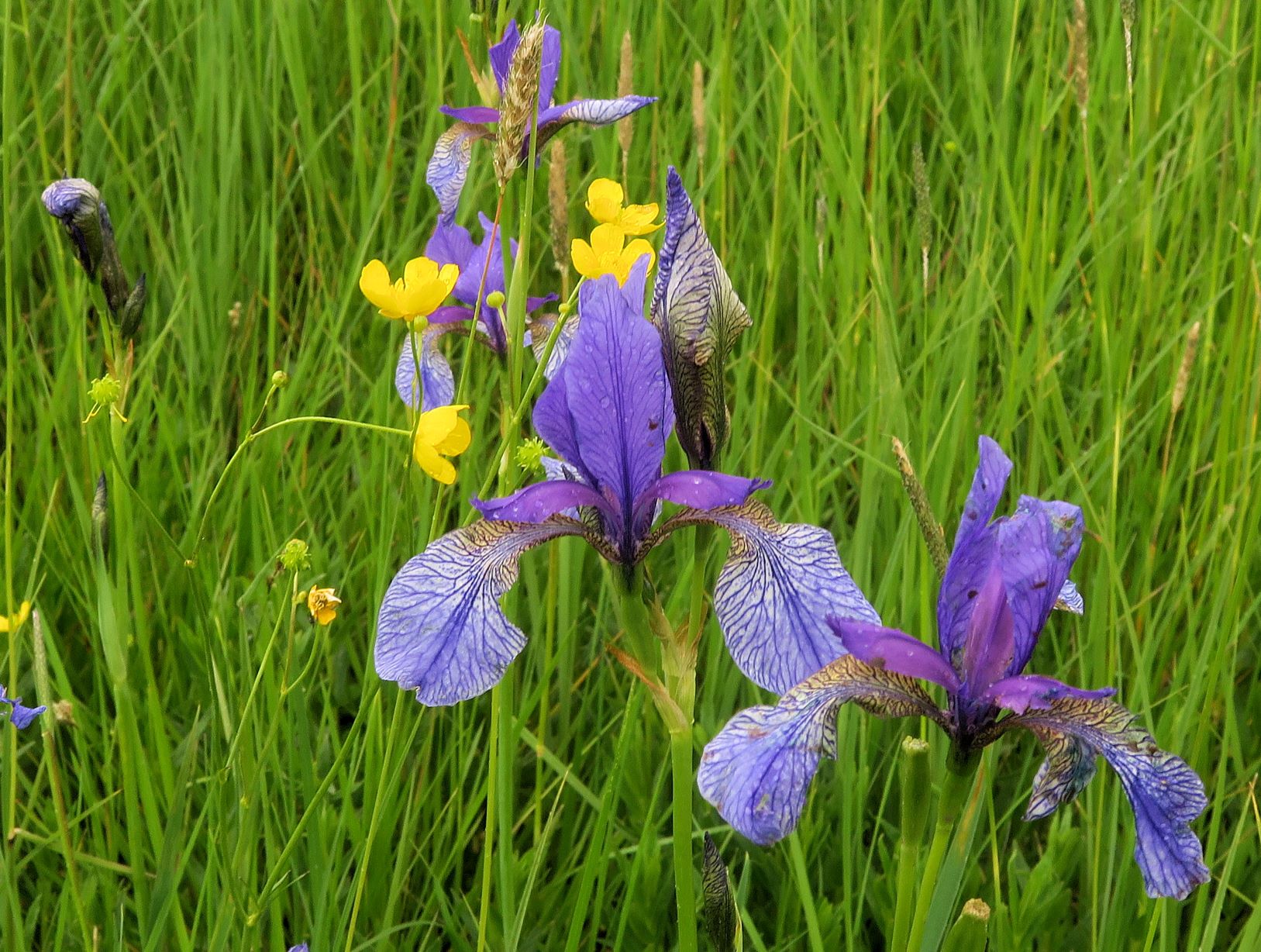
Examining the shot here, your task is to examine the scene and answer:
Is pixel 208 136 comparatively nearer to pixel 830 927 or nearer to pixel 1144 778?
pixel 830 927

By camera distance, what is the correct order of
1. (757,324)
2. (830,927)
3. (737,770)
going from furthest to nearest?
(757,324)
(830,927)
(737,770)

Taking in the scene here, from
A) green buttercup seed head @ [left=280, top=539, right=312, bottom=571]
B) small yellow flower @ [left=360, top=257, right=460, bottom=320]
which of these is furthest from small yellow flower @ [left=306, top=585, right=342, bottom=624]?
small yellow flower @ [left=360, top=257, right=460, bottom=320]

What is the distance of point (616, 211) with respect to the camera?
106cm

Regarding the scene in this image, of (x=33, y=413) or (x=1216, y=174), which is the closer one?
(x=33, y=413)

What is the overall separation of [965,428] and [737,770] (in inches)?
41.6

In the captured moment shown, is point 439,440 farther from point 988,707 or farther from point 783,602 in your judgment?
point 988,707

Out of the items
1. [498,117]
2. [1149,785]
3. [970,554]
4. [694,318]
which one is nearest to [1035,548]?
[970,554]

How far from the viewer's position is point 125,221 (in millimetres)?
2139

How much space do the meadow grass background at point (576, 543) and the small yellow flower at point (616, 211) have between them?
0.28m

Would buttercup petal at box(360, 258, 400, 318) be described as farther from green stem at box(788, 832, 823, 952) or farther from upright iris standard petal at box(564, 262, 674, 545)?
green stem at box(788, 832, 823, 952)

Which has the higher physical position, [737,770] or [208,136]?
[208,136]

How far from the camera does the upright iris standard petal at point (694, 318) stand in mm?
828

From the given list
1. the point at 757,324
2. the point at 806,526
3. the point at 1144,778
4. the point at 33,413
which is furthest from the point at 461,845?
the point at 33,413

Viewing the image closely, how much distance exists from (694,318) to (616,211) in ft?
0.85
